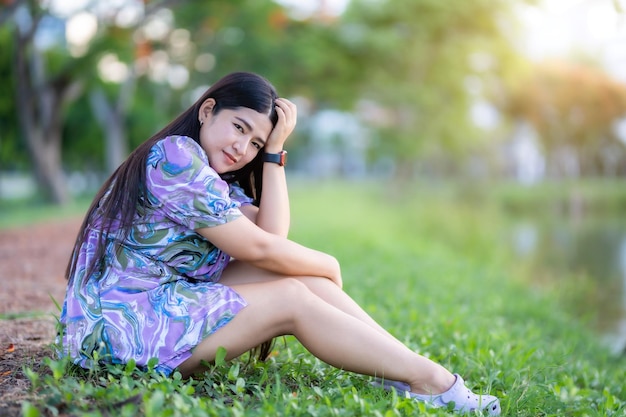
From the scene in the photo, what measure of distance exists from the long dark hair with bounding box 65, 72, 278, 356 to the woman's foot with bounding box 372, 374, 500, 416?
1.16 metres

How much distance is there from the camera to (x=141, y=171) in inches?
99.7

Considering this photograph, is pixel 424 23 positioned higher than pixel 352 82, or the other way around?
pixel 424 23

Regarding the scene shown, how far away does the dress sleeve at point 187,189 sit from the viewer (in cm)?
243

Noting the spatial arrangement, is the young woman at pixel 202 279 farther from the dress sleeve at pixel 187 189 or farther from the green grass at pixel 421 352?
the green grass at pixel 421 352

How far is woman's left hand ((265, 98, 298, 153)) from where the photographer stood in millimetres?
2793

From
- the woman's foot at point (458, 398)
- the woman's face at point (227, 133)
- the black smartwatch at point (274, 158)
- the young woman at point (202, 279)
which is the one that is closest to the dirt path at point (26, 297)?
the young woman at point (202, 279)

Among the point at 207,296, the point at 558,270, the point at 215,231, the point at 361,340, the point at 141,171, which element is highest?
the point at 141,171

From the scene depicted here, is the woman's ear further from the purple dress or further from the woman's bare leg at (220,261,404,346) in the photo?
the woman's bare leg at (220,261,404,346)

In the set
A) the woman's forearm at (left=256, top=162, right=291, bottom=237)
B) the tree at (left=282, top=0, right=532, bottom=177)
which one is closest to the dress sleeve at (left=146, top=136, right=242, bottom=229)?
the woman's forearm at (left=256, top=162, right=291, bottom=237)

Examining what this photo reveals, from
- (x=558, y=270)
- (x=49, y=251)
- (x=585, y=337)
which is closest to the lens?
(x=585, y=337)

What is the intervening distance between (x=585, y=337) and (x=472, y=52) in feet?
62.5

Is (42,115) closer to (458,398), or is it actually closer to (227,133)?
(227,133)

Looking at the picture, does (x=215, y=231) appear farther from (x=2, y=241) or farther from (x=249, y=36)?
(x=249, y=36)

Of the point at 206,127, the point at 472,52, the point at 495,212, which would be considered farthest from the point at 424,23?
the point at 206,127
